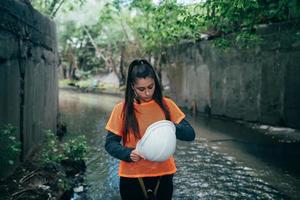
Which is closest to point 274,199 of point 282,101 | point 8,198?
point 8,198

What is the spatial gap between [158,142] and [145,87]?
1.52 ft

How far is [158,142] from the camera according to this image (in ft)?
8.65

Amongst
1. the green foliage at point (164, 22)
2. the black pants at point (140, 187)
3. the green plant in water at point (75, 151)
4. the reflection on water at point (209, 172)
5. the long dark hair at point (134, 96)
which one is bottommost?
the reflection on water at point (209, 172)

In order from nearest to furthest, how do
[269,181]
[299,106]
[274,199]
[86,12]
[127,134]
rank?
[127,134] < [274,199] < [269,181] < [299,106] < [86,12]

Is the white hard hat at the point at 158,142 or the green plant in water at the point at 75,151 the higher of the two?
the white hard hat at the point at 158,142

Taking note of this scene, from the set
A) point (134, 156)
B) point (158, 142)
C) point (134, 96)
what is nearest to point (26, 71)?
point (134, 96)

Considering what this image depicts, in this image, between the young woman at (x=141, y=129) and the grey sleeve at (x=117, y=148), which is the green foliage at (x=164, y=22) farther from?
the grey sleeve at (x=117, y=148)

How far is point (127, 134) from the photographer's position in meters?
2.96

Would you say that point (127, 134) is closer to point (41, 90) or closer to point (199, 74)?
point (41, 90)

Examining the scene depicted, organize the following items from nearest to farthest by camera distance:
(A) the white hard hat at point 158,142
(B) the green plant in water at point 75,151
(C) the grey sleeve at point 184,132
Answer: (A) the white hard hat at point 158,142
(C) the grey sleeve at point 184,132
(B) the green plant in water at point 75,151

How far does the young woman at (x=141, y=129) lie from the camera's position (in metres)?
2.93

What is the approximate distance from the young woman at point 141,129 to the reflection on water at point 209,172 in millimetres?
3215

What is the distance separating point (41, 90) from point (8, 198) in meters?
4.09

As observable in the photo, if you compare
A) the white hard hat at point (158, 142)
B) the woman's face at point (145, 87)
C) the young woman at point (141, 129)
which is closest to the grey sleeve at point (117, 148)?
the young woman at point (141, 129)
